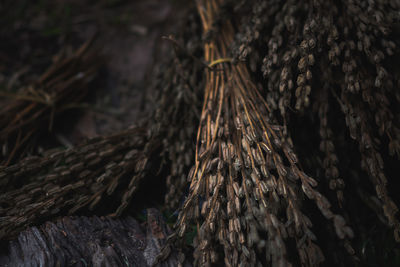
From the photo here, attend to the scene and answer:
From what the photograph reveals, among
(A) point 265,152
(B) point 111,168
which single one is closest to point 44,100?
(B) point 111,168

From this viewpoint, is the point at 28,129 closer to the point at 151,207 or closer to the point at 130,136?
the point at 130,136

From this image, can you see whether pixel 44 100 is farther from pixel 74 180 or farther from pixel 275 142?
pixel 275 142

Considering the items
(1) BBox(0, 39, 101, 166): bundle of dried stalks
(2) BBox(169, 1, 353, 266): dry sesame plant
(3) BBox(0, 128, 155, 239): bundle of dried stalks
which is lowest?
(2) BBox(169, 1, 353, 266): dry sesame plant

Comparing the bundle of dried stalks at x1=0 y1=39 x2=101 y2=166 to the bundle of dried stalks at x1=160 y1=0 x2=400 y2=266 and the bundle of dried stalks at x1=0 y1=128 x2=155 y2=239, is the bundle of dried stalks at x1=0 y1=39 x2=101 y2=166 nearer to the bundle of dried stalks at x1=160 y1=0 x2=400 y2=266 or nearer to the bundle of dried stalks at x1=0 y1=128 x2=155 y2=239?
the bundle of dried stalks at x1=0 y1=128 x2=155 y2=239

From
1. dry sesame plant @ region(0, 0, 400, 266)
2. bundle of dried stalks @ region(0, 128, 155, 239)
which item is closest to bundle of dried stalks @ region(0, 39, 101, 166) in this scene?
bundle of dried stalks @ region(0, 128, 155, 239)

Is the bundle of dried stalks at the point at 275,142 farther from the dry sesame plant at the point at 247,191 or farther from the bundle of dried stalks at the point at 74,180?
the bundle of dried stalks at the point at 74,180

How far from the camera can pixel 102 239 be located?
4.59ft

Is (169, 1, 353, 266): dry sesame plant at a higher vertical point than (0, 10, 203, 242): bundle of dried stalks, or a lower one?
→ lower

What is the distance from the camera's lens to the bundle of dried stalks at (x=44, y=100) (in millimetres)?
1908

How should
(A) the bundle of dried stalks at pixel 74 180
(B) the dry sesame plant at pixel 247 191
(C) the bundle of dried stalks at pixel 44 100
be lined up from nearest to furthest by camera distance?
1. (B) the dry sesame plant at pixel 247 191
2. (A) the bundle of dried stalks at pixel 74 180
3. (C) the bundle of dried stalks at pixel 44 100

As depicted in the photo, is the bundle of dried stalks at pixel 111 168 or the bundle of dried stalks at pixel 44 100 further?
the bundle of dried stalks at pixel 44 100

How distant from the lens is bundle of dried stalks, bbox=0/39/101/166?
75.1 inches

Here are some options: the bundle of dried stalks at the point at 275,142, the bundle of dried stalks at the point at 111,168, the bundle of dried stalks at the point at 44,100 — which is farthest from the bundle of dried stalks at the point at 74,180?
the bundle of dried stalks at the point at 275,142

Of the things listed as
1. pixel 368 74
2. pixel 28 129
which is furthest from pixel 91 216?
pixel 368 74
